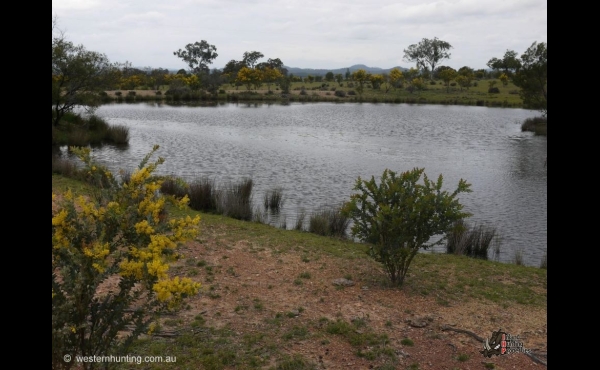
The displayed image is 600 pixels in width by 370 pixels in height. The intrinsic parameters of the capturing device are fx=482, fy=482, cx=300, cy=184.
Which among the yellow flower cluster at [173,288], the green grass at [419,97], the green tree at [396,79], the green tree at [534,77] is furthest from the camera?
the green tree at [396,79]

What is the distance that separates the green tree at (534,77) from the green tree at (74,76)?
26709 millimetres

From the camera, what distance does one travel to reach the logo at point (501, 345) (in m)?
4.95

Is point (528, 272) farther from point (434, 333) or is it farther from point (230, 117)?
point (230, 117)

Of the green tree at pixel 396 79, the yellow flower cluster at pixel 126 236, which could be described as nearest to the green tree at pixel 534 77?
the yellow flower cluster at pixel 126 236

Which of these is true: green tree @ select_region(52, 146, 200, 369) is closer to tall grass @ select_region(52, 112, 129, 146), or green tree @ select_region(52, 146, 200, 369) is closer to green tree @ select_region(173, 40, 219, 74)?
tall grass @ select_region(52, 112, 129, 146)

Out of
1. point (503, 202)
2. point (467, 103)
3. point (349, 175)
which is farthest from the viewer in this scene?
point (467, 103)

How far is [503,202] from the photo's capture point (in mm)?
15078

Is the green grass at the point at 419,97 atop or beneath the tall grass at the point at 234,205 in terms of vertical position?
atop

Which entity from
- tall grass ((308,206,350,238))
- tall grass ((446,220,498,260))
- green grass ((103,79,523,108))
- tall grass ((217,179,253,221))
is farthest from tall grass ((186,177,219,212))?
green grass ((103,79,523,108))

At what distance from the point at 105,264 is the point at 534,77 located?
114ft

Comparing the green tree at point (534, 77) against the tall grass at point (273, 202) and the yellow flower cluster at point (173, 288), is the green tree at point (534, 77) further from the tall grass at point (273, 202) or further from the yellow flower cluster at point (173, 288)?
the yellow flower cluster at point (173, 288)

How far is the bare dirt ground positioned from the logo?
0.06 m

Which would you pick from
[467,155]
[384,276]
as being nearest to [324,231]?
[384,276]

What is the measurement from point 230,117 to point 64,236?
3595cm
